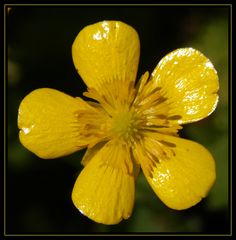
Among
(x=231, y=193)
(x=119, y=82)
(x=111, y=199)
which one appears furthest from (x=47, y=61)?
(x=231, y=193)

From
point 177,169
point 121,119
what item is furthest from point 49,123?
point 177,169

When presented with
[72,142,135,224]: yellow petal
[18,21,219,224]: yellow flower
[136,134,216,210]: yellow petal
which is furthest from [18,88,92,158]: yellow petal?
[136,134,216,210]: yellow petal

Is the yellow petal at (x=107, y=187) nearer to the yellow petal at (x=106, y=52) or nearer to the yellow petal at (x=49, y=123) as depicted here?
A: the yellow petal at (x=49, y=123)

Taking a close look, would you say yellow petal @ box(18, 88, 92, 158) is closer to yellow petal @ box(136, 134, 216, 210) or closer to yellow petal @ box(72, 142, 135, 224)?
yellow petal @ box(72, 142, 135, 224)

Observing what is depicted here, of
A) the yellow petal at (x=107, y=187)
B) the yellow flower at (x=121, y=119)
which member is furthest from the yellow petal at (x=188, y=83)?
the yellow petal at (x=107, y=187)

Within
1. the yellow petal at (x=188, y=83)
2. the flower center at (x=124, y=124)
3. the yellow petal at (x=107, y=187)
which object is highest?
the yellow petal at (x=188, y=83)

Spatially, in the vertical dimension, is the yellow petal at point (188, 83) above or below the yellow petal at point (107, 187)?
above

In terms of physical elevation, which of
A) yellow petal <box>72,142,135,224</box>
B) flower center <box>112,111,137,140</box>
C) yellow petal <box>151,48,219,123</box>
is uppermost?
yellow petal <box>151,48,219,123</box>

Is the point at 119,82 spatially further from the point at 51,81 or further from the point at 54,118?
the point at 51,81

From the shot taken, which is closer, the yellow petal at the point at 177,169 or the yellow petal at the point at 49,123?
the yellow petal at the point at 177,169
